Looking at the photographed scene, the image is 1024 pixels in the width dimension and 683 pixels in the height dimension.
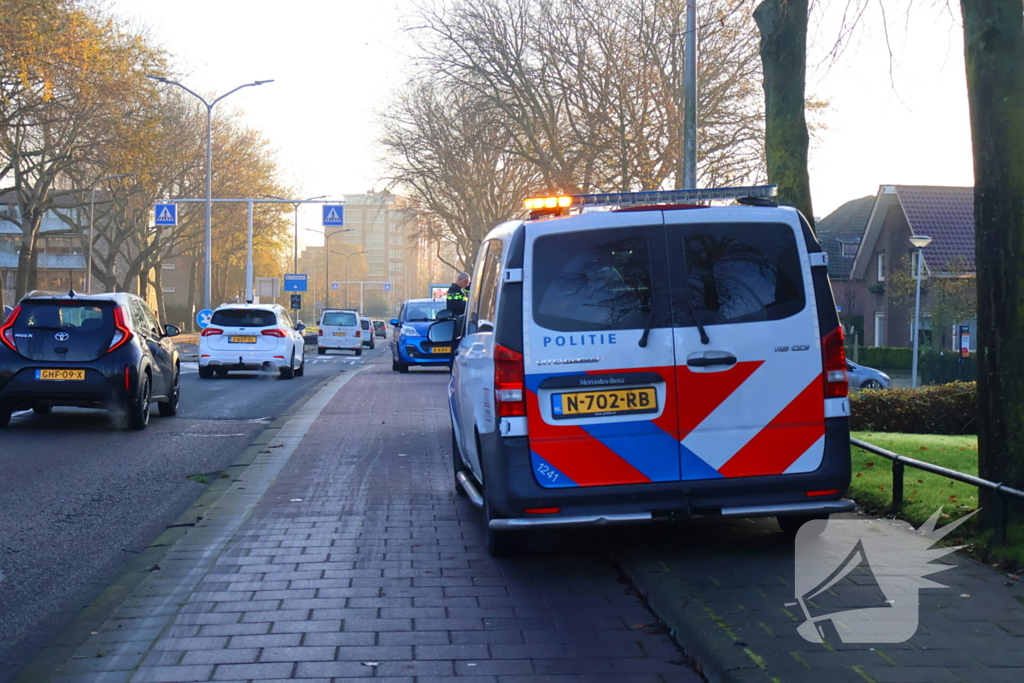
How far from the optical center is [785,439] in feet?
19.5

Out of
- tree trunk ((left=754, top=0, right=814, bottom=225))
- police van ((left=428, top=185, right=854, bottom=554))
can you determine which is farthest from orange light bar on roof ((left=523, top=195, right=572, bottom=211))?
tree trunk ((left=754, top=0, right=814, bottom=225))

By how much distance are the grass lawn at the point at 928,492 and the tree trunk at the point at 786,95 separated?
267 cm

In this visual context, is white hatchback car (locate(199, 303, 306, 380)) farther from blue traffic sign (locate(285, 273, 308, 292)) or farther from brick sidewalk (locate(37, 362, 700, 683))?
blue traffic sign (locate(285, 273, 308, 292))

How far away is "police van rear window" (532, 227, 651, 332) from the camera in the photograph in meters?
5.88

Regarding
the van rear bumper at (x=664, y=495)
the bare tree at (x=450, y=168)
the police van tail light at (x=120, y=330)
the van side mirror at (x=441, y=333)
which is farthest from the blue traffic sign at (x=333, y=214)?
the van rear bumper at (x=664, y=495)

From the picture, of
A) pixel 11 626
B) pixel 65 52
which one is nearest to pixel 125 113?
pixel 65 52

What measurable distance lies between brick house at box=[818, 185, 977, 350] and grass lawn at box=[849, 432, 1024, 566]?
2844cm

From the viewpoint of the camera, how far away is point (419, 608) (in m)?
5.44

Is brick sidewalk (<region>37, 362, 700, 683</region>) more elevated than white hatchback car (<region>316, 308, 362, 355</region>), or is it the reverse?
white hatchback car (<region>316, 308, 362, 355</region>)

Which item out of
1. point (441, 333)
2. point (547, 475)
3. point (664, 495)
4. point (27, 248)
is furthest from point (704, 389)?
point (27, 248)

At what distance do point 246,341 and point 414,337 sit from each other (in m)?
4.29

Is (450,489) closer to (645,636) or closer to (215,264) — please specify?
(645,636)

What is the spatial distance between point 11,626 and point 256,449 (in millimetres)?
6496

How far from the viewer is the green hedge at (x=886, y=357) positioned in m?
42.2
